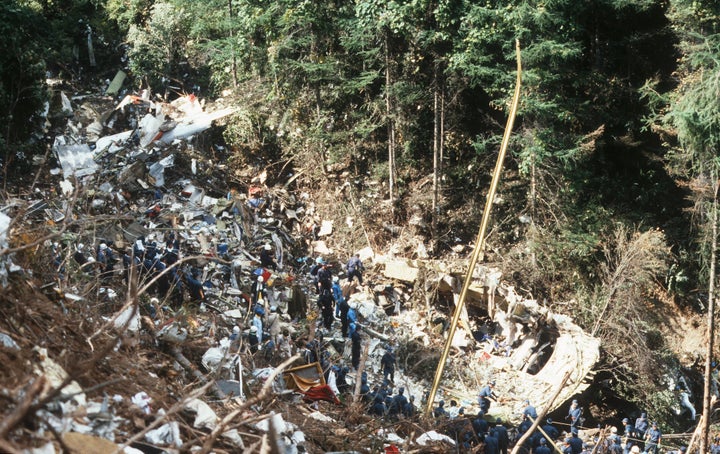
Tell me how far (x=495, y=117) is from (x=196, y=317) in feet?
34.4

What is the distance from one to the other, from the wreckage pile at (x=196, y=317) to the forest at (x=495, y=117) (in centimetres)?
106

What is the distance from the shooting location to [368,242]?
17375mm

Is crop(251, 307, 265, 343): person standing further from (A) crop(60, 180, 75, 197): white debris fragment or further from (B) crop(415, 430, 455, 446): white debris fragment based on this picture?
(A) crop(60, 180, 75, 197): white debris fragment

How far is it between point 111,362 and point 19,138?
1156cm

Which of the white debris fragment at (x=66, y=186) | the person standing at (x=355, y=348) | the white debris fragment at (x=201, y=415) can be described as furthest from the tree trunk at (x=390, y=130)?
the white debris fragment at (x=201, y=415)

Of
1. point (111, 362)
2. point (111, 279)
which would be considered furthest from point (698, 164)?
point (111, 362)

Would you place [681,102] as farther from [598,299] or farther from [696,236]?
[598,299]

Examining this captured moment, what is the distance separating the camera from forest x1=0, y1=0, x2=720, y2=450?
14805 mm

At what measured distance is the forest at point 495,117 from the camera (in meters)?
14.8

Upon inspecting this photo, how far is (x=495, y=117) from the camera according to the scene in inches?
726

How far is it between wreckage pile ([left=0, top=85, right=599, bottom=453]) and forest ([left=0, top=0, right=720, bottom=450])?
106 cm

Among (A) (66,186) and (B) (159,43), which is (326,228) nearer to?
(A) (66,186)

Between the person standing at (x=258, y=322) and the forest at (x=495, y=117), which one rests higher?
the forest at (x=495, y=117)

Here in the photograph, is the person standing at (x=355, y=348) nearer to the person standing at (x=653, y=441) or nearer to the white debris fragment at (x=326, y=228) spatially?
the person standing at (x=653, y=441)
